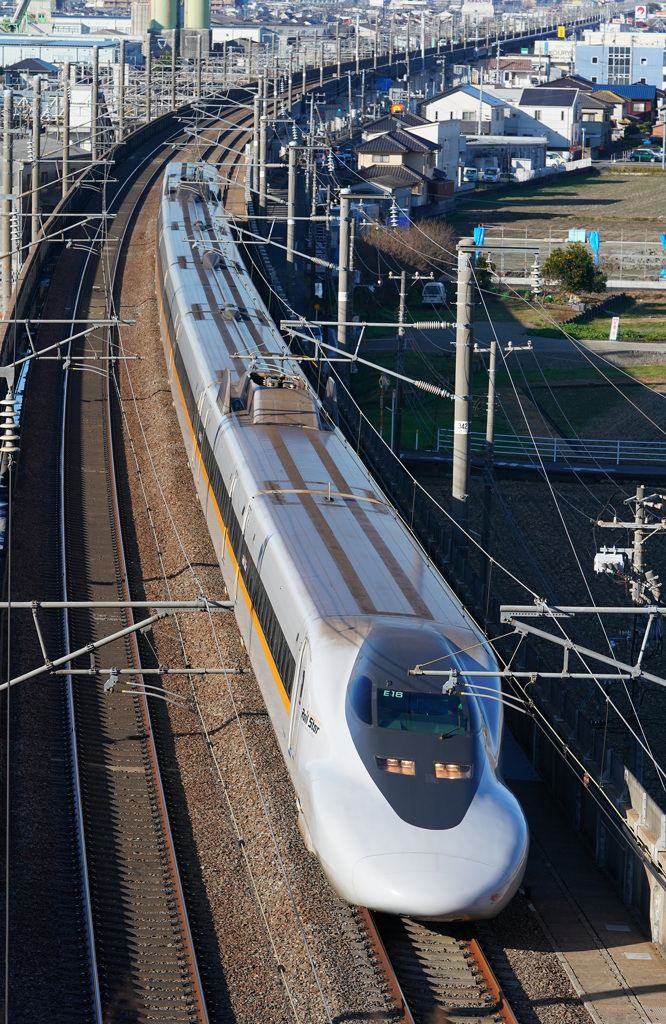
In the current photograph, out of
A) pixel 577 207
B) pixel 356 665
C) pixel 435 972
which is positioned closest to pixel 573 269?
pixel 577 207

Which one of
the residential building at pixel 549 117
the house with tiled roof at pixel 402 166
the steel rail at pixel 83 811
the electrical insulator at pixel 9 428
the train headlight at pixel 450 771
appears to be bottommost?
the steel rail at pixel 83 811

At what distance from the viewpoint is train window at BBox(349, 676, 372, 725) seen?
15.6 m

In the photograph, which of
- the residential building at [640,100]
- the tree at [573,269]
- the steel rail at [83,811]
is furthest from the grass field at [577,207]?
the steel rail at [83,811]

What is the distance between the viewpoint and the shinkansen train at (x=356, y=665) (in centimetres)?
1458

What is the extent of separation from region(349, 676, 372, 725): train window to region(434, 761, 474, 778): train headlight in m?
0.92

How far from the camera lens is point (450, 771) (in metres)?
15.2

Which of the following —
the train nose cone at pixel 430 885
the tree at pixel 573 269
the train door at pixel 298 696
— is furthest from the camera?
the tree at pixel 573 269

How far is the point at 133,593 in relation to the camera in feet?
83.7

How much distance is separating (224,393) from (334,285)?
1436 inches

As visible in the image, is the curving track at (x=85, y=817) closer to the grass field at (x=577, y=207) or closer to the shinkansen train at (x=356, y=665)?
the shinkansen train at (x=356, y=665)

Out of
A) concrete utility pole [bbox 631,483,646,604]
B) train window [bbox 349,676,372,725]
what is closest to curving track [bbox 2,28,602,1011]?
train window [bbox 349,676,372,725]

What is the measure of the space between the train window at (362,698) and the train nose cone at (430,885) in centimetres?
172

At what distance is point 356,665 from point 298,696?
3.53 ft

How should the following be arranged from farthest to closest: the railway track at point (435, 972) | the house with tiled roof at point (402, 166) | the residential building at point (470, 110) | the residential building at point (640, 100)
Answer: the residential building at point (640, 100), the residential building at point (470, 110), the house with tiled roof at point (402, 166), the railway track at point (435, 972)
